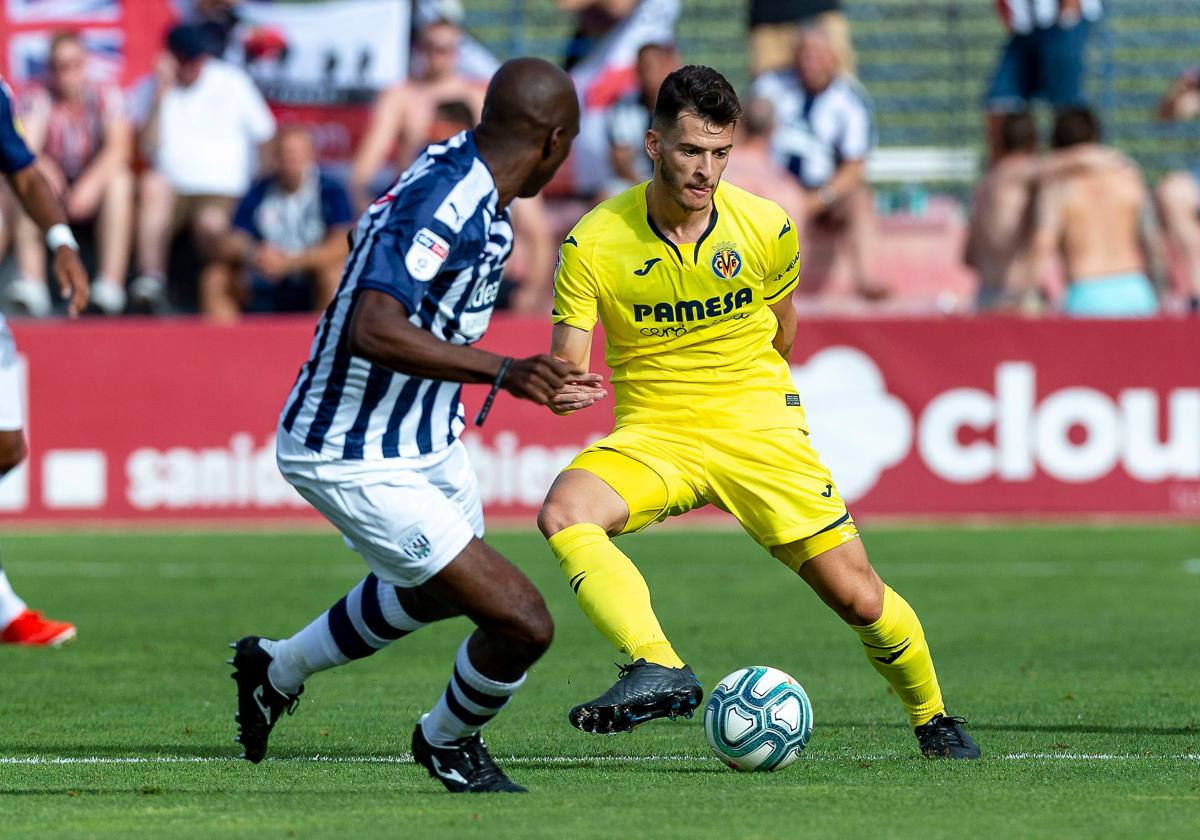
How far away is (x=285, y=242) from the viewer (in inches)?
634

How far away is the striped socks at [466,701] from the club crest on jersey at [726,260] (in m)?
1.63

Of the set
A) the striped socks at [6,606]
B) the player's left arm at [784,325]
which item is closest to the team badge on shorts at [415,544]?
the player's left arm at [784,325]

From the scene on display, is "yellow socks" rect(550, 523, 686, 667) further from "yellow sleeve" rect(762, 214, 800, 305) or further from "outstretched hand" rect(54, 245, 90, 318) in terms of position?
"outstretched hand" rect(54, 245, 90, 318)

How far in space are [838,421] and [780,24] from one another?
170 inches

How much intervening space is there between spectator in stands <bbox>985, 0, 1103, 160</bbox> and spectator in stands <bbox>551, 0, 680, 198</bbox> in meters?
2.86

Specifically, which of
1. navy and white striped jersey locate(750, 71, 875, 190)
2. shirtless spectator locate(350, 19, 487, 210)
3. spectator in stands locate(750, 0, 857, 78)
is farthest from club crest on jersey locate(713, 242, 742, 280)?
spectator in stands locate(750, 0, 857, 78)

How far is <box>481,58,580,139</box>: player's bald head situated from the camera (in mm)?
5637

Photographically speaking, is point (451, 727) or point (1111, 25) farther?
point (1111, 25)

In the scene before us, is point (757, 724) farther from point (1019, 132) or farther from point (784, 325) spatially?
point (1019, 132)

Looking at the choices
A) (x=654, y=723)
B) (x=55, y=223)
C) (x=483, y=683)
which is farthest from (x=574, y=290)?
(x=55, y=223)

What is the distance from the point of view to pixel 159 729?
7188 mm

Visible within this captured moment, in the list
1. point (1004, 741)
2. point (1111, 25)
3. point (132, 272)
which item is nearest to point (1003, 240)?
point (1111, 25)

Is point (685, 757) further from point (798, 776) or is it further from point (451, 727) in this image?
point (451, 727)

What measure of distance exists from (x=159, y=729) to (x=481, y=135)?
2719 mm
